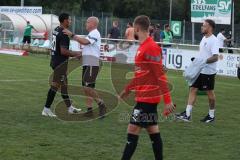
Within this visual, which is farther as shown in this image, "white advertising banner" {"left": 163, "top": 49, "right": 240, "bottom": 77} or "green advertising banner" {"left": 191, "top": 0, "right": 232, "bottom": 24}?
"green advertising banner" {"left": 191, "top": 0, "right": 232, "bottom": 24}

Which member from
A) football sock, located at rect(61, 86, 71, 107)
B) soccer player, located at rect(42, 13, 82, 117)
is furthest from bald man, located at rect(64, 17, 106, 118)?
football sock, located at rect(61, 86, 71, 107)

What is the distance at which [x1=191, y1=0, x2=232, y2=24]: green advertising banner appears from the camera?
89.4 ft

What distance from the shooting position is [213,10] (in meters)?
27.7

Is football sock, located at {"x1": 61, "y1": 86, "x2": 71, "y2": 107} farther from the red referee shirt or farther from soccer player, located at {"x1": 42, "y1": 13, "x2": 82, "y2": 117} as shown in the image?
the red referee shirt

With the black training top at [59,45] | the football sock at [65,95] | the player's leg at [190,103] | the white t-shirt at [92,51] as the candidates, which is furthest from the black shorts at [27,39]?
the player's leg at [190,103]

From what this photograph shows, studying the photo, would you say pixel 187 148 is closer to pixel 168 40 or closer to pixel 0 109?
pixel 0 109

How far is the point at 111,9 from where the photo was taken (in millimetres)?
84312

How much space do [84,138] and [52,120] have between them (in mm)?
1799

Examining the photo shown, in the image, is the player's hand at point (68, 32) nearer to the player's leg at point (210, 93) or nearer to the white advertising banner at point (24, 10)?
the player's leg at point (210, 93)

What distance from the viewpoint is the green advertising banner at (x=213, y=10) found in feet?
89.4

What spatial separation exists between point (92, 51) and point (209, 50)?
2.21 metres

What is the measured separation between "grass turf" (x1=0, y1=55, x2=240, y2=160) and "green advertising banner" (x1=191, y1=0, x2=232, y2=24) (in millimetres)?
12982

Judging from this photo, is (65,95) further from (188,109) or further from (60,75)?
(188,109)

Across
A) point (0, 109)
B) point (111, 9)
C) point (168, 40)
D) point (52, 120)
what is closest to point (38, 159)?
point (52, 120)
